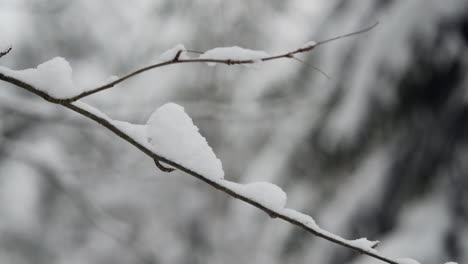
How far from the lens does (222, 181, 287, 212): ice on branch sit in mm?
478

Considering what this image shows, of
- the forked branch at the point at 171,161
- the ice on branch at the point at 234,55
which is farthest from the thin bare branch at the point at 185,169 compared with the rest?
the ice on branch at the point at 234,55

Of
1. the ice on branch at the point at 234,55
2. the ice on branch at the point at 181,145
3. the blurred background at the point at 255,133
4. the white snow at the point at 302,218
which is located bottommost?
the white snow at the point at 302,218

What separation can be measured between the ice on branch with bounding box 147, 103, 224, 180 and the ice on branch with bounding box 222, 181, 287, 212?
2 cm

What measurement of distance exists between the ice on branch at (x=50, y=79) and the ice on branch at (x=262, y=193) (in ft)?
0.66

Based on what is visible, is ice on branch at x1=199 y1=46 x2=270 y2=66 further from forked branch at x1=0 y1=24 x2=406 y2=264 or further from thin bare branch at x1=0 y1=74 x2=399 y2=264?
thin bare branch at x1=0 y1=74 x2=399 y2=264

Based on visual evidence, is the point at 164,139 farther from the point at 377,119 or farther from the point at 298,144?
the point at 298,144

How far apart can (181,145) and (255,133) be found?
8.37ft

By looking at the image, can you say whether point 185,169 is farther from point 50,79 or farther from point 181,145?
point 50,79

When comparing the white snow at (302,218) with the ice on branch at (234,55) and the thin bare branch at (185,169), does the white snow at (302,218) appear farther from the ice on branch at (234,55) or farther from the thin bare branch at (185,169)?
the ice on branch at (234,55)

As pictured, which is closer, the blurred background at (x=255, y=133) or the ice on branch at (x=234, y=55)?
the ice on branch at (x=234, y=55)

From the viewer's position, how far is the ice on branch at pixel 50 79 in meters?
0.48

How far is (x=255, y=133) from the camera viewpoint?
304 centimetres

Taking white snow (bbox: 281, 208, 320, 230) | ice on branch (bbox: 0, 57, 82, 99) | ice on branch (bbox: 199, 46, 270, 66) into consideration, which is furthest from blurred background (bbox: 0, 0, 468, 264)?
white snow (bbox: 281, 208, 320, 230)

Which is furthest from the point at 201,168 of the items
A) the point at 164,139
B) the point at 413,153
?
the point at 413,153
